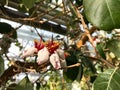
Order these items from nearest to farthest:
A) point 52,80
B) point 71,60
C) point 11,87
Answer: point 71,60 < point 11,87 < point 52,80

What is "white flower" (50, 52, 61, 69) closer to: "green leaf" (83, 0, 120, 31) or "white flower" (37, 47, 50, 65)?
"white flower" (37, 47, 50, 65)

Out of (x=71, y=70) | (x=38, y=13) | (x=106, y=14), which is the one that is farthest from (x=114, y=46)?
(x=38, y=13)

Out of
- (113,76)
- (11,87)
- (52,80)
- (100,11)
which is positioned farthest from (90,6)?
(52,80)

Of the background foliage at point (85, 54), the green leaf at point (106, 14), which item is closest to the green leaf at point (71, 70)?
the background foliage at point (85, 54)

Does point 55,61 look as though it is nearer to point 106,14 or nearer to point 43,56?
point 43,56

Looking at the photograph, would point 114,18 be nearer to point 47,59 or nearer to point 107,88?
point 107,88

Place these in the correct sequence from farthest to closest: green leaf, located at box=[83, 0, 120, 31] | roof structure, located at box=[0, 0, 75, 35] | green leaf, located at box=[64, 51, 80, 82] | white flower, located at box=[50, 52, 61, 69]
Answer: roof structure, located at box=[0, 0, 75, 35] < green leaf, located at box=[64, 51, 80, 82] < white flower, located at box=[50, 52, 61, 69] < green leaf, located at box=[83, 0, 120, 31]

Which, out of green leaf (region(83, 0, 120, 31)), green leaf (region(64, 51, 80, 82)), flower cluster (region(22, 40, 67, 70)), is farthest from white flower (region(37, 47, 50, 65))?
green leaf (region(83, 0, 120, 31))
